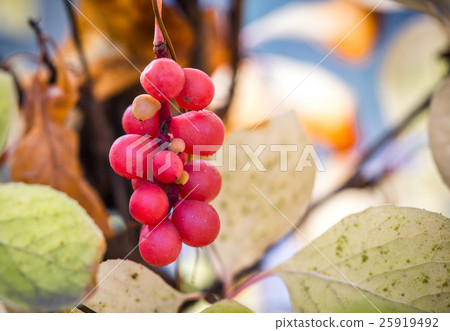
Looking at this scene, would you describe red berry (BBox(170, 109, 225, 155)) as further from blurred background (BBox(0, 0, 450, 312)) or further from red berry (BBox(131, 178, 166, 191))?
blurred background (BBox(0, 0, 450, 312))

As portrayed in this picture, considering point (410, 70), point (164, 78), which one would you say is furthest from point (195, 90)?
point (410, 70)

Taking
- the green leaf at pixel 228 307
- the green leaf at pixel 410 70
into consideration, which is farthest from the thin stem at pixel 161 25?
the green leaf at pixel 410 70

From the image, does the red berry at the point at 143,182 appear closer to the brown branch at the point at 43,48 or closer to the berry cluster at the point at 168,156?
the berry cluster at the point at 168,156

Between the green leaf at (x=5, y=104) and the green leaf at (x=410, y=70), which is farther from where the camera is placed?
the green leaf at (x=410, y=70)

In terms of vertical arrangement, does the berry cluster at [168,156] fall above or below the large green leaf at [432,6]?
below

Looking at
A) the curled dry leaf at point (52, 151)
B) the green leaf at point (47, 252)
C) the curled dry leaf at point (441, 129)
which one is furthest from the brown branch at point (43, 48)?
the curled dry leaf at point (441, 129)

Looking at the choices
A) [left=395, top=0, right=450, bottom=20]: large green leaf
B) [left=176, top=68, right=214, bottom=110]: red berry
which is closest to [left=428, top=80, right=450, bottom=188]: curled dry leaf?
[left=395, top=0, right=450, bottom=20]: large green leaf

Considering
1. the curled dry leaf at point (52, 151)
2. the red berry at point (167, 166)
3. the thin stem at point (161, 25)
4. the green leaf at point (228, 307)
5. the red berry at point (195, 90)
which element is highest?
the thin stem at point (161, 25)

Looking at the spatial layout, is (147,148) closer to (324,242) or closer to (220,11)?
(324,242)
